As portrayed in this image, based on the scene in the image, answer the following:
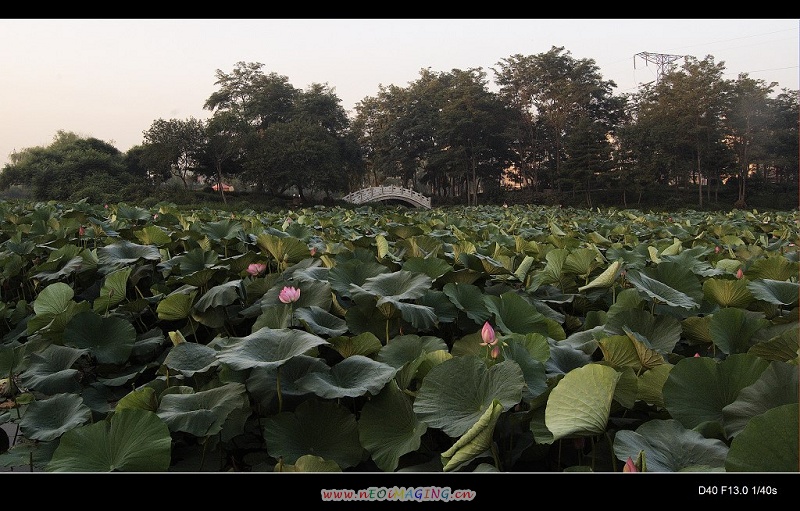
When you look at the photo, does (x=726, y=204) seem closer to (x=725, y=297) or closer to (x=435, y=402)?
(x=725, y=297)

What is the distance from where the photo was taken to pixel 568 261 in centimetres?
144

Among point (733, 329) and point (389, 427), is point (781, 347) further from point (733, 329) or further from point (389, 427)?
point (389, 427)

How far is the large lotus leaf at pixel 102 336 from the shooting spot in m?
1.17

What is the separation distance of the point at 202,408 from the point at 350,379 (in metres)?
0.22

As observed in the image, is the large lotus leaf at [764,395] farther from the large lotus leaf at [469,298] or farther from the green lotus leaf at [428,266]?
the green lotus leaf at [428,266]

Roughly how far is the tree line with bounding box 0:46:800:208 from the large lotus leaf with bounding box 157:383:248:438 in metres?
6.97

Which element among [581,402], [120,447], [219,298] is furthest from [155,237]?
[581,402]

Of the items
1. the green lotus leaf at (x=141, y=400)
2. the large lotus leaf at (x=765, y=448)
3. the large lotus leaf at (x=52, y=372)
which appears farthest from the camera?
the large lotus leaf at (x=52, y=372)

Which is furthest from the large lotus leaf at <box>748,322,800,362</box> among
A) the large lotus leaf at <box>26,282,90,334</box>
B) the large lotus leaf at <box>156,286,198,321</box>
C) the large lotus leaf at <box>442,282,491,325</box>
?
the large lotus leaf at <box>26,282,90,334</box>

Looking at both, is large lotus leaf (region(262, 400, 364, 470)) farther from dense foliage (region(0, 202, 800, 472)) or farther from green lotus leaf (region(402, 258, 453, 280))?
green lotus leaf (region(402, 258, 453, 280))

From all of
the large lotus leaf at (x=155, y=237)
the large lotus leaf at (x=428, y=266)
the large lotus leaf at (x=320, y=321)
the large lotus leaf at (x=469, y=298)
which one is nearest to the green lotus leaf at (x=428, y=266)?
the large lotus leaf at (x=428, y=266)

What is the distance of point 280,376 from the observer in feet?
2.68

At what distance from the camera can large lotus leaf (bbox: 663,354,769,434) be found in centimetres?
66

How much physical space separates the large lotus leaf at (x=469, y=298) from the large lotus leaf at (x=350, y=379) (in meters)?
0.32
